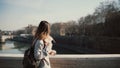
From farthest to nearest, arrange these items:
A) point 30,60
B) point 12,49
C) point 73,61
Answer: point 12,49 < point 73,61 < point 30,60

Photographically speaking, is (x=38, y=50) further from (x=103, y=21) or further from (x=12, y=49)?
(x=12, y=49)

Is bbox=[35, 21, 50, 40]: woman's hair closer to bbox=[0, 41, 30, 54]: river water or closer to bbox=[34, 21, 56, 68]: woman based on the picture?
bbox=[34, 21, 56, 68]: woman

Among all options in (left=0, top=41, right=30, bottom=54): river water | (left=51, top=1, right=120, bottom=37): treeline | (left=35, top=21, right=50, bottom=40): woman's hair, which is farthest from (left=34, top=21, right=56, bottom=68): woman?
(left=0, top=41, right=30, bottom=54): river water

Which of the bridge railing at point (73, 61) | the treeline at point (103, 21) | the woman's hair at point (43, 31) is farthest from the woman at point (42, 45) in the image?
the treeline at point (103, 21)

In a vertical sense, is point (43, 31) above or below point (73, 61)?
above

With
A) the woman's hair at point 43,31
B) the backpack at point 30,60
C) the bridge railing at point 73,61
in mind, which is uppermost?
the woman's hair at point 43,31

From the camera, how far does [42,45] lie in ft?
13.6

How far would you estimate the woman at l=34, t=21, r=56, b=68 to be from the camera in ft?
13.6

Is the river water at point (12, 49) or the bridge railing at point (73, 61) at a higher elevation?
the bridge railing at point (73, 61)

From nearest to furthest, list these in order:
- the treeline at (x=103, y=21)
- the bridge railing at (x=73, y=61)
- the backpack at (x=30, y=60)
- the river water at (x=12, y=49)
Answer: the backpack at (x=30, y=60), the bridge railing at (x=73, y=61), the treeline at (x=103, y=21), the river water at (x=12, y=49)

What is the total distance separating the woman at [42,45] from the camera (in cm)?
413

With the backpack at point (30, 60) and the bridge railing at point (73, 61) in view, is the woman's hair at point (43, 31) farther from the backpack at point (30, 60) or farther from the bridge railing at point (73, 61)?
the bridge railing at point (73, 61)

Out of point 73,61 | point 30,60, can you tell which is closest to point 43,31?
point 30,60

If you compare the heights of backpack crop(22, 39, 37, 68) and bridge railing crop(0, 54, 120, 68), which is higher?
backpack crop(22, 39, 37, 68)
